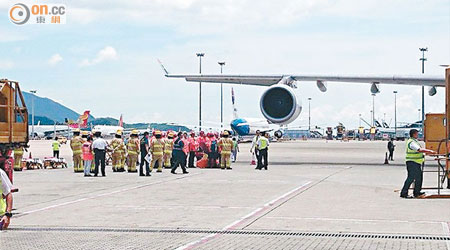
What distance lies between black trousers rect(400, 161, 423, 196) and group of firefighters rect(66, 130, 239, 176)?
976 centimetres

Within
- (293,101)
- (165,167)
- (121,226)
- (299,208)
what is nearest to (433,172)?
(293,101)

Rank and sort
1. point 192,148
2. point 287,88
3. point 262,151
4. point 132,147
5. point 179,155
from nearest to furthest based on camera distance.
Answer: point 179,155, point 132,147, point 262,151, point 192,148, point 287,88

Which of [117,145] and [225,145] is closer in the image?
[117,145]

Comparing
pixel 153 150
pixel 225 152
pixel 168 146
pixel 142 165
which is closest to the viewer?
pixel 142 165

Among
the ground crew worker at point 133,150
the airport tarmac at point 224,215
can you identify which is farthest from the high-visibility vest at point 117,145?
the airport tarmac at point 224,215

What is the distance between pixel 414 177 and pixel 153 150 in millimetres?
11849

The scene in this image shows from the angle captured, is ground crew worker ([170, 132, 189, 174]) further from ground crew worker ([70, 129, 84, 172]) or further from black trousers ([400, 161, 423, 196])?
black trousers ([400, 161, 423, 196])

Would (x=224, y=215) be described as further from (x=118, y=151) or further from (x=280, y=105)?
(x=280, y=105)

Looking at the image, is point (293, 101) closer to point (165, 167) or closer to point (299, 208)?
point (165, 167)

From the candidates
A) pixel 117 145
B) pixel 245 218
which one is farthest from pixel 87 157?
pixel 245 218

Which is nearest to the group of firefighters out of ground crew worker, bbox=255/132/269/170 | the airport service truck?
ground crew worker, bbox=255/132/269/170

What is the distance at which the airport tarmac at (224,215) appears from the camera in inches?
396

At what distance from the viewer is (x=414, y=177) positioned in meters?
16.0

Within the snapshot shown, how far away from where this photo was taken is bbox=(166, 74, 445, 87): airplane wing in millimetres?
28016
